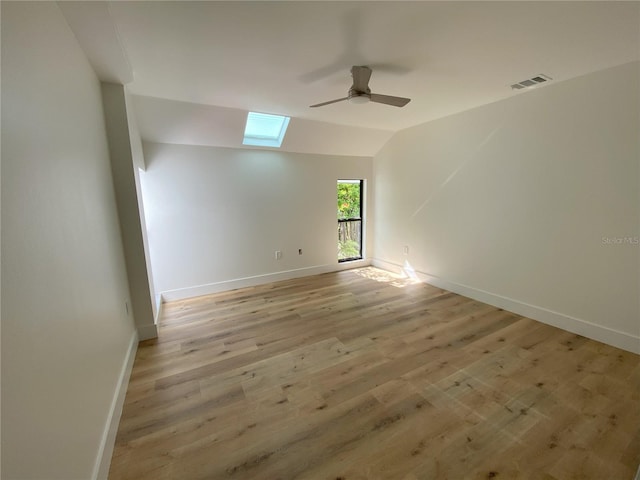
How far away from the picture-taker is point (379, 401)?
72.2 inches

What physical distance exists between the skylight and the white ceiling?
936 mm

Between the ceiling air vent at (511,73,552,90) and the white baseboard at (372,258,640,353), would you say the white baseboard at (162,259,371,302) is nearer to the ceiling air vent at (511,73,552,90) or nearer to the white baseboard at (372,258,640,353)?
the white baseboard at (372,258,640,353)

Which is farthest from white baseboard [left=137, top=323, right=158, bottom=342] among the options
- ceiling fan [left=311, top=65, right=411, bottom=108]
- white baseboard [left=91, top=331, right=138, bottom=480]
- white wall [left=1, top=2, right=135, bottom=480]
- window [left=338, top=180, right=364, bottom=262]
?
window [left=338, top=180, right=364, bottom=262]

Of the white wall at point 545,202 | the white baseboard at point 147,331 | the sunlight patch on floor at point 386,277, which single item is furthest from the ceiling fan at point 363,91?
the white baseboard at point 147,331

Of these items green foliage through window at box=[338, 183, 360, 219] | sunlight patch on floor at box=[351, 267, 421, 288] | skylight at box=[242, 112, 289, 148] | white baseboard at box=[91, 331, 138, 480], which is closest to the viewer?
white baseboard at box=[91, 331, 138, 480]

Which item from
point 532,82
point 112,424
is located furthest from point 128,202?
point 532,82

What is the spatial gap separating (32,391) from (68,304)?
1.46 feet

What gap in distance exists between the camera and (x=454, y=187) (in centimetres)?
361

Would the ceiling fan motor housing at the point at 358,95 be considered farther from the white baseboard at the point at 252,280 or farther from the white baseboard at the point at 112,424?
the white baseboard at the point at 252,280

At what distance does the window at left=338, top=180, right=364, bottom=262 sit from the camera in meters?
4.98

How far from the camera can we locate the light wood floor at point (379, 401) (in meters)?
1.42

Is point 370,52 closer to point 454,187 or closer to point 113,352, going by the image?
point 454,187

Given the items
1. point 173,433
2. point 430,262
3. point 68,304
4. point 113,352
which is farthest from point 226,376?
point 430,262

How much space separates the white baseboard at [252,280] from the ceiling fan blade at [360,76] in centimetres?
305
